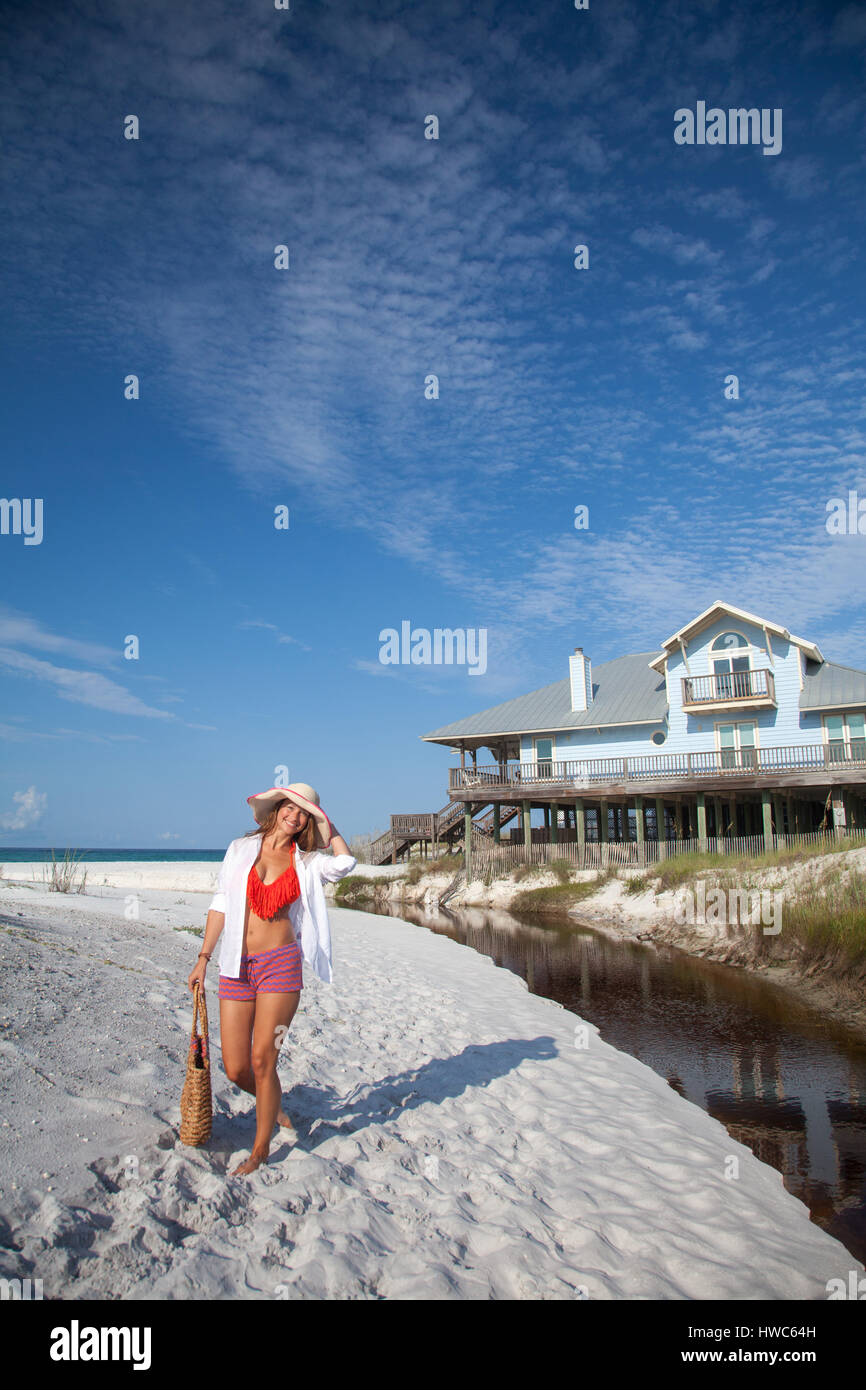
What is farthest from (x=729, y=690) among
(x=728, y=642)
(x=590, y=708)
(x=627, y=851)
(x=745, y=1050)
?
(x=745, y=1050)

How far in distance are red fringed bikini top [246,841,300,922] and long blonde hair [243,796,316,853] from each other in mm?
222

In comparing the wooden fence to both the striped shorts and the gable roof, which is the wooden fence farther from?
the striped shorts

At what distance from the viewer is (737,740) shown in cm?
3112

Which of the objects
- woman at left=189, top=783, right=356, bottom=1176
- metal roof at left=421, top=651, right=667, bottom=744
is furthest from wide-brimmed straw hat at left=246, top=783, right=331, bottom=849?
metal roof at left=421, top=651, right=667, bottom=744

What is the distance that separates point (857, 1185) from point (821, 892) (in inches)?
394

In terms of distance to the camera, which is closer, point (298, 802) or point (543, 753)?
point (298, 802)

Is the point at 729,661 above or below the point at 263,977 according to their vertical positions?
above

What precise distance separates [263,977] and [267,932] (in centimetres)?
23

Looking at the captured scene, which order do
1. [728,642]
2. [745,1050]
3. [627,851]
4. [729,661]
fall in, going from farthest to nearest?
[728,642] < [729,661] < [627,851] < [745,1050]

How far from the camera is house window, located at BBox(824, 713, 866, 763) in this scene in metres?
26.9

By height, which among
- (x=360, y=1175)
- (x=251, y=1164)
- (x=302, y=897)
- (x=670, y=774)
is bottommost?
(x=360, y=1175)

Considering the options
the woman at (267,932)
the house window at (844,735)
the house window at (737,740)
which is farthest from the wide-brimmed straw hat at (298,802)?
the house window at (737,740)

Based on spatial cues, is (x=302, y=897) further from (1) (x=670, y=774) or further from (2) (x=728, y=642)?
(2) (x=728, y=642)
